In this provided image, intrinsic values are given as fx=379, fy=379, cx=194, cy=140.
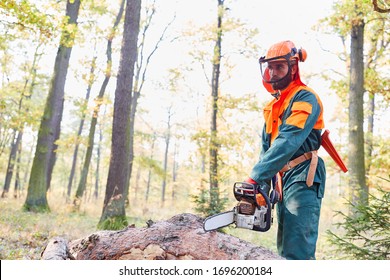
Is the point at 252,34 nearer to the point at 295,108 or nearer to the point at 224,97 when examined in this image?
the point at 224,97

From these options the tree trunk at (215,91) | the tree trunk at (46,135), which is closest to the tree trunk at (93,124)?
the tree trunk at (46,135)

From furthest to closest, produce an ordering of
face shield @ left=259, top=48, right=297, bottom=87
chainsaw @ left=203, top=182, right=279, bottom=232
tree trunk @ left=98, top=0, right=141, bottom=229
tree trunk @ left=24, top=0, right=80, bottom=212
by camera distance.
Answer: tree trunk @ left=24, top=0, right=80, bottom=212 → tree trunk @ left=98, top=0, right=141, bottom=229 → face shield @ left=259, top=48, right=297, bottom=87 → chainsaw @ left=203, top=182, right=279, bottom=232

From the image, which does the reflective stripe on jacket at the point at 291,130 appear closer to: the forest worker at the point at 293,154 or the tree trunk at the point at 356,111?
the forest worker at the point at 293,154

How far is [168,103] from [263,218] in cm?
3403

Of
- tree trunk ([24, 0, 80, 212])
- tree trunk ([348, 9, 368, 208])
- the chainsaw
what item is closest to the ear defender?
the chainsaw

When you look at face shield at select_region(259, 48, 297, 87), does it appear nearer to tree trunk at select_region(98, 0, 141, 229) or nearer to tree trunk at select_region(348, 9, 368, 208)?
tree trunk at select_region(98, 0, 141, 229)

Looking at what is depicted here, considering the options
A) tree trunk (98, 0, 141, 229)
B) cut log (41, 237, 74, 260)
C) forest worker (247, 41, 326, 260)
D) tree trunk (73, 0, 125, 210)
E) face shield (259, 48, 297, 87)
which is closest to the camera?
forest worker (247, 41, 326, 260)

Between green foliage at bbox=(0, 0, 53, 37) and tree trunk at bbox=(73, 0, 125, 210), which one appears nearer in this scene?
green foliage at bbox=(0, 0, 53, 37)

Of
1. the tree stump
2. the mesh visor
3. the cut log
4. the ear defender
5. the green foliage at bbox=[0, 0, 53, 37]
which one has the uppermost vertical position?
the green foliage at bbox=[0, 0, 53, 37]

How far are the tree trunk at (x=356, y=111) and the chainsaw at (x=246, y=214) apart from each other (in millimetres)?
8168

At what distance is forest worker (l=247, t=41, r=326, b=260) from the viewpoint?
2.79 metres

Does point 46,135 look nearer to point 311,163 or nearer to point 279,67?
point 279,67

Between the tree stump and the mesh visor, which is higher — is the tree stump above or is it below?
below
